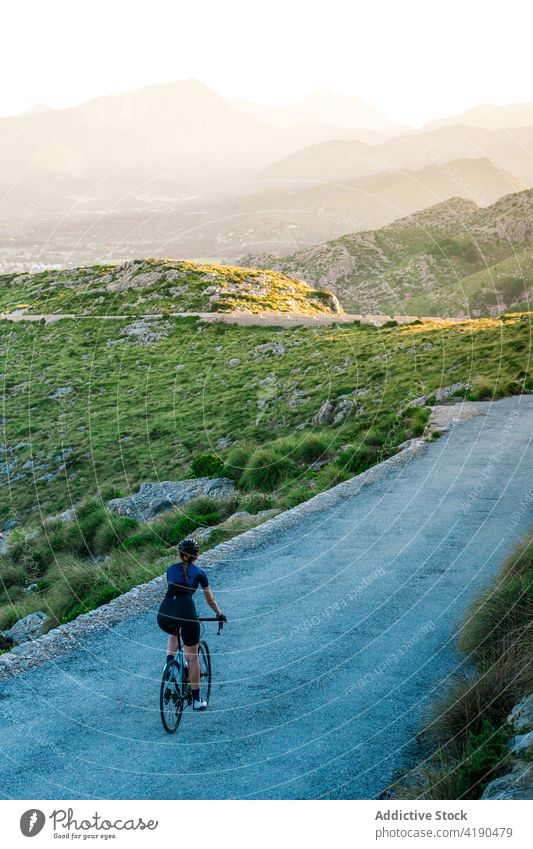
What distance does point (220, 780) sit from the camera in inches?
386

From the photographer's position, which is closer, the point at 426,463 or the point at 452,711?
the point at 452,711

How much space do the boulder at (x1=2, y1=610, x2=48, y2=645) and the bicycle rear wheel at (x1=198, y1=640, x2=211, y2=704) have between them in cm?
577

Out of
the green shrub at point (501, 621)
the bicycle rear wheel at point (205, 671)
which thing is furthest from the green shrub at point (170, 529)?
the green shrub at point (501, 621)

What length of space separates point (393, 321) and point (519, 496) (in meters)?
42.2

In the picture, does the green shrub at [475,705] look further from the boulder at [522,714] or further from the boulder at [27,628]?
the boulder at [27,628]

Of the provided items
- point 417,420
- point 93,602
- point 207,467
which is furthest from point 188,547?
point 417,420

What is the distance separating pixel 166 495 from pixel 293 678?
15.4 metres

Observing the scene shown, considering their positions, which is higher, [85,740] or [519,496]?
[85,740]

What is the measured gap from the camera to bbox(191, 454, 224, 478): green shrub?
28.7m

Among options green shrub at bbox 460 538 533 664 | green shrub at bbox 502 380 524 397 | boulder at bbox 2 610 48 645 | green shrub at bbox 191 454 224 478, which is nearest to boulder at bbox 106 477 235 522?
green shrub at bbox 191 454 224 478

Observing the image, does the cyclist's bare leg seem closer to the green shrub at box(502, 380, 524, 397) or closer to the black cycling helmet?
the black cycling helmet

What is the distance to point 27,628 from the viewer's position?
675 inches
